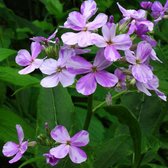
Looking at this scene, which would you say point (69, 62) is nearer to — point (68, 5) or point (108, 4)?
point (108, 4)

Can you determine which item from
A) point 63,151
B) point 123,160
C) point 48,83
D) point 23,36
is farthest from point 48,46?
point 23,36

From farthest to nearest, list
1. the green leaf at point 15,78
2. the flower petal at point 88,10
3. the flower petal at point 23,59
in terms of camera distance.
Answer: the green leaf at point 15,78, the flower petal at point 23,59, the flower petal at point 88,10

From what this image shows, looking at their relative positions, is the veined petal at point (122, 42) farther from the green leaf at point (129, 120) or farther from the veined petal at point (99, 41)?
the green leaf at point (129, 120)

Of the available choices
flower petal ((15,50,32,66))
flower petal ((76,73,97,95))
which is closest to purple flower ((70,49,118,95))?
flower petal ((76,73,97,95))

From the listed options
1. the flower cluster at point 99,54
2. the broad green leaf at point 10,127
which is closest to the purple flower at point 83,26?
the flower cluster at point 99,54

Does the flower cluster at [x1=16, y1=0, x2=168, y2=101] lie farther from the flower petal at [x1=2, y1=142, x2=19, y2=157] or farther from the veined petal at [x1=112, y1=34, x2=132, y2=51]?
the flower petal at [x1=2, y1=142, x2=19, y2=157]

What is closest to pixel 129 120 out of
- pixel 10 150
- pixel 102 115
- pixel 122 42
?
pixel 122 42
